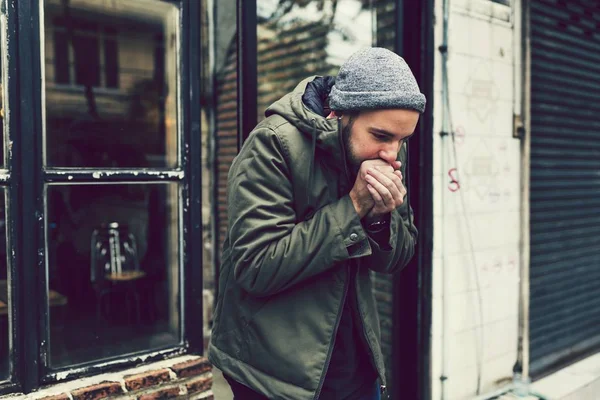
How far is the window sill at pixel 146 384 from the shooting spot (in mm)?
2271

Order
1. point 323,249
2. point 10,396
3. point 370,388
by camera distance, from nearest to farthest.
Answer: point 323,249, point 370,388, point 10,396

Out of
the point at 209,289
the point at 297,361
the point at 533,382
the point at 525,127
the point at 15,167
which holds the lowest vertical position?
the point at 533,382

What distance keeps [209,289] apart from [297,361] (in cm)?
387

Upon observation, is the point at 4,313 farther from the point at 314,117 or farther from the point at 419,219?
the point at 419,219

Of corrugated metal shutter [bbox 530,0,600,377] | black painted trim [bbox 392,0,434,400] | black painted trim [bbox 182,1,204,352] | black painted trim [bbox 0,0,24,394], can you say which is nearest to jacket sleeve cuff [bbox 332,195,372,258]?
black painted trim [bbox 182,1,204,352]

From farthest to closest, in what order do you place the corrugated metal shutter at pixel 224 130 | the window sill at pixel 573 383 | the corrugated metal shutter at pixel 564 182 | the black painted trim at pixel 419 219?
the corrugated metal shutter at pixel 224 130 → the corrugated metal shutter at pixel 564 182 → the window sill at pixel 573 383 → the black painted trim at pixel 419 219

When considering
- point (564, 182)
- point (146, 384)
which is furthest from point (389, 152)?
point (564, 182)

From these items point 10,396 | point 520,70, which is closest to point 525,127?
point 520,70

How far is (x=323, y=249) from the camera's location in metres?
1.58

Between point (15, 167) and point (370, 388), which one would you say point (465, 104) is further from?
point (15, 167)

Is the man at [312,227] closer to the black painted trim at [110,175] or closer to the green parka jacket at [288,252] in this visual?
the green parka jacket at [288,252]

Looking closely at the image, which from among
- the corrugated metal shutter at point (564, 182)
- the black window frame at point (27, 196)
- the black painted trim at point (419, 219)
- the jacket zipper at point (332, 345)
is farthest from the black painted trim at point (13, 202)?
the corrugated metal shutter at point (564, 182)

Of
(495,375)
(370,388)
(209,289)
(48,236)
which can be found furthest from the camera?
(209,289)

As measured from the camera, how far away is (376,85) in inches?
62.0
